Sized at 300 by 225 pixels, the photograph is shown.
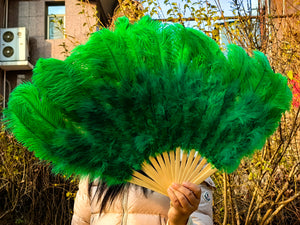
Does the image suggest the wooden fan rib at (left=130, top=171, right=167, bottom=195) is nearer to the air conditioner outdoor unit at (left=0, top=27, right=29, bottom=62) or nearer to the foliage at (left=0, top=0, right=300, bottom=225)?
the foliage at (left=0, top=0, right=300, bottom=225)

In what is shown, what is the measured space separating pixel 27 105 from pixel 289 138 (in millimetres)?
2763

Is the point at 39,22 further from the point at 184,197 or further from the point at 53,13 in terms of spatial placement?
the point at 184,197

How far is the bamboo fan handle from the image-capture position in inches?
62.9

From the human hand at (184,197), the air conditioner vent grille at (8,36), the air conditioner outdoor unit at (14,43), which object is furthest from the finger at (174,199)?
the air conditioner vent grille at (8,36)

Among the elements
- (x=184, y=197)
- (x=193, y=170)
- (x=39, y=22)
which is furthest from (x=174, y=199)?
(x=39, y=22)

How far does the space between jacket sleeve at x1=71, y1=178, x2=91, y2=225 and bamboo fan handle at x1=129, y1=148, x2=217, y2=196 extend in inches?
21.8

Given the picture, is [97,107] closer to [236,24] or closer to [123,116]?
[123,116]

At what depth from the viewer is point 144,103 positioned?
162cm

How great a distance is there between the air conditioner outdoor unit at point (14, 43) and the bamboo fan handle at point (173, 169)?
10.5 meters

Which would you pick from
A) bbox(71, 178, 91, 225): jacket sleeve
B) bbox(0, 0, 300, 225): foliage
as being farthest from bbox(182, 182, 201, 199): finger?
bbox(0, 0, 300, 225): foliage

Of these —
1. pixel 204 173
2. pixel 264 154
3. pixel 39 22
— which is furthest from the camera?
pixel 39 22

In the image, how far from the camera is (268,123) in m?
1.64

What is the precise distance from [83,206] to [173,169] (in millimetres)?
730

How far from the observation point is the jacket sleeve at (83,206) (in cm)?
209
